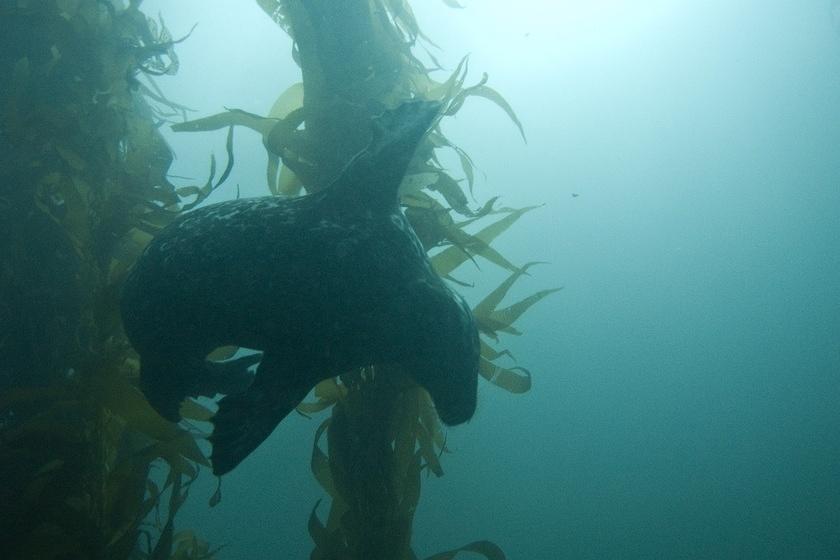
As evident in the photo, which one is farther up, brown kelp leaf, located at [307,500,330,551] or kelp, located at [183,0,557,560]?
kelp, located at [183,0,557,560]

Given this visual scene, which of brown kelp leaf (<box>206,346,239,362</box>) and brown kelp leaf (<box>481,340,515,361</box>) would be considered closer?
brown kelp leaf (<box>481,340,515,361</box>)

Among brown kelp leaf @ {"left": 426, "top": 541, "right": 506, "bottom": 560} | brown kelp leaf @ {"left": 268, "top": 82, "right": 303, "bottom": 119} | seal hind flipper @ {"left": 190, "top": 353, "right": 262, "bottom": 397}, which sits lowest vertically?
brown kelp leaf @ {"left": 426, "top": 541, "right": 506, "bottom": 560}

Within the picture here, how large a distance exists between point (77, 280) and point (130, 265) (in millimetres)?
408

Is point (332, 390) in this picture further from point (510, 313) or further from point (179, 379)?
point (510, 313)

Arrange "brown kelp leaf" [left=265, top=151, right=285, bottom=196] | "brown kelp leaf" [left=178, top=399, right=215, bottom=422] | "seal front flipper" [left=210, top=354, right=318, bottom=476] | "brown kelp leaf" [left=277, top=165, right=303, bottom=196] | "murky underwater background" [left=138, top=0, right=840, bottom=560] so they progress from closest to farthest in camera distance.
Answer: "seal front flipper" [left=210, top=354, right=318, bottom=476] < "brown kelp leaf" [left=178, top=399, right=215, bottom=422] < "brown kelp leaf" [left=265, top=151, right=285, bottom=196] < "brown kelp leaf" [left=277, top=165, right=303, bottom=196] < "murky underwater background" [left=138, top=0, right=840, bottom=560]

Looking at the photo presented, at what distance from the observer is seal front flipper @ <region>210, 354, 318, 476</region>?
6.23 feet

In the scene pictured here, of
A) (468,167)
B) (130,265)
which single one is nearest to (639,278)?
(468,167)

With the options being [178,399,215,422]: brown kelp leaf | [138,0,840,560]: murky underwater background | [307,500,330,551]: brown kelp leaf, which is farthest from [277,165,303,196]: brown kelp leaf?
[138,0,840,560]: murky underwater background

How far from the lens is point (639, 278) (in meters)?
46.6

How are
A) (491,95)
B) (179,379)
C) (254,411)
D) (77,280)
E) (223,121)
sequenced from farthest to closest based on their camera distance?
(491,95) < (77,280) < (223,121) < (179,379) < (254,411)

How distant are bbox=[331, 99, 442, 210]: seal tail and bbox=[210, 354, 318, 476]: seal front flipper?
84 centimetres

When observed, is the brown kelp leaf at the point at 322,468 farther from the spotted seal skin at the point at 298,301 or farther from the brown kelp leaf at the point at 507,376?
the brown kelp leaf at the point at 507,376

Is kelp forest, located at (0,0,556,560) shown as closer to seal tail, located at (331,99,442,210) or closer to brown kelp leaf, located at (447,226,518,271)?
brown kelp leaf, located at (447,226,518,271)

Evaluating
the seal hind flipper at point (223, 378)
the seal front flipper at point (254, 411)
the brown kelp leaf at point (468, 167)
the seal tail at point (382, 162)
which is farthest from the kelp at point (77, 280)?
the brown kelp leaf at point (468, 167)
